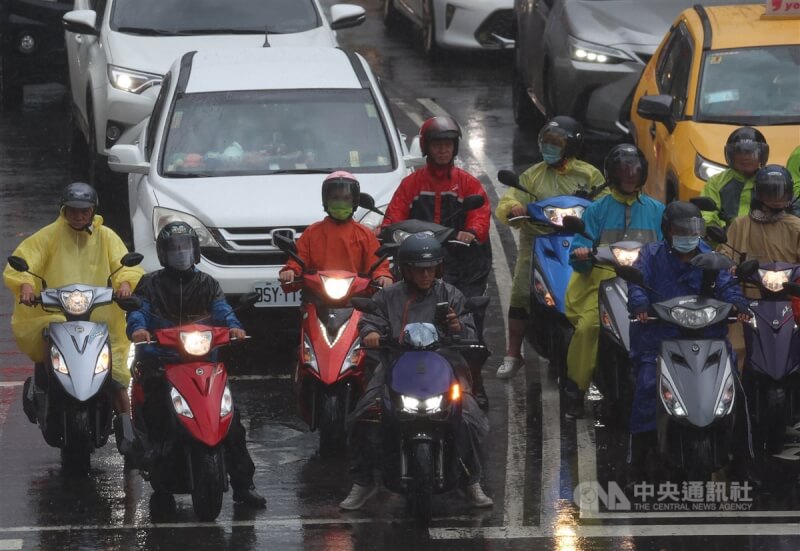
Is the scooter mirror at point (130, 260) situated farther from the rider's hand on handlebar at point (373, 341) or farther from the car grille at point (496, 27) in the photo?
the car grille at point (496, 27)

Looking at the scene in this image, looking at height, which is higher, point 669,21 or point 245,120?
point 245,120

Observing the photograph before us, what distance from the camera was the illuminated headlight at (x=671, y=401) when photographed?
9781 millimetres

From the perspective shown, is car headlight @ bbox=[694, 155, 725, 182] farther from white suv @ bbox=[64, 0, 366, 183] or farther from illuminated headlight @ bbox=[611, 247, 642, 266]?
white suv @ bbox=[64, 0, 366, 183]

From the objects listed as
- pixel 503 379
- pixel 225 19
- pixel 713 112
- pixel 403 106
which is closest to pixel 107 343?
pixel 503 379

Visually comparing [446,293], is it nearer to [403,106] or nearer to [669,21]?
[669,21]

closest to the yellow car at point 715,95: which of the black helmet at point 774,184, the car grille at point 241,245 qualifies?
the black helmet at point 774,184

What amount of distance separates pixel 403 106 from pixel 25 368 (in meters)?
8.84

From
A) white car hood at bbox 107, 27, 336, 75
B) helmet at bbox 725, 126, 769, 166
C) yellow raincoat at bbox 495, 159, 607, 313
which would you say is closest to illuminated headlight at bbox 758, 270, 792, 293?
helmet at bbox 725, 126, 769, 166

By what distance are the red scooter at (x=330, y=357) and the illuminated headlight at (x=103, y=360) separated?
108 cm

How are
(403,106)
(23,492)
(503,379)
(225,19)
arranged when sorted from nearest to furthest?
1. (23,492)
2. (503,379)
3. (225,19)
4. (403,106)

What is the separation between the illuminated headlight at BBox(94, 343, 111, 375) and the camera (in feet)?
33.8

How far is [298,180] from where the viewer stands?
13.1 meters

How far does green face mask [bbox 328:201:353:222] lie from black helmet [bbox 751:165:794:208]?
228 centimetres

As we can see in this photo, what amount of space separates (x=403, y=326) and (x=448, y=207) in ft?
6.41
